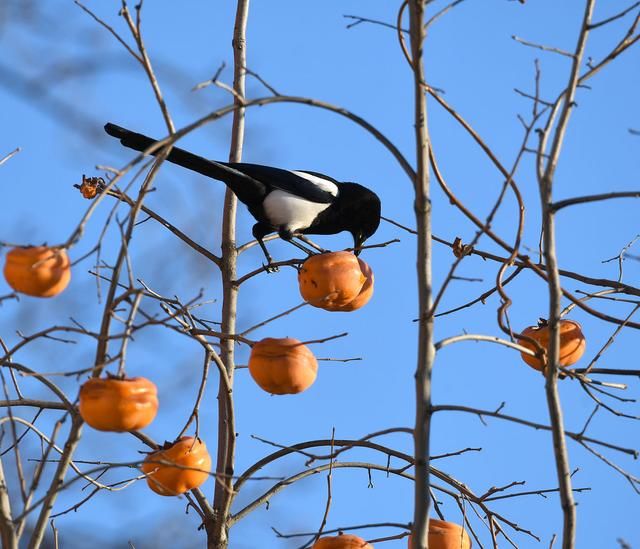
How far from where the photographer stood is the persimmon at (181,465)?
2168mm

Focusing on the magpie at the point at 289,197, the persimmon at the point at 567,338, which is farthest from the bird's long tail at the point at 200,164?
the persimmon at the point at 567,338

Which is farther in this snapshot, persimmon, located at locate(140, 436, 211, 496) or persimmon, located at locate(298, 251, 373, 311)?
persimmon, located at locate(298, 251, 373, 311)

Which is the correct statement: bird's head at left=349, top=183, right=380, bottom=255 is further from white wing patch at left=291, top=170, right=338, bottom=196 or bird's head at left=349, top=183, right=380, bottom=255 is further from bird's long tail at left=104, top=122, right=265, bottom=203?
bird's long tail at left=104, top=122, right=265, bottom=203

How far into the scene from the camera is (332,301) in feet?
8.16

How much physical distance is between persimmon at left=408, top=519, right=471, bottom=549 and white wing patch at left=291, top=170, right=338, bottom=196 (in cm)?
185

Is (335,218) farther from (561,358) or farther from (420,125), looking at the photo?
(420,125)

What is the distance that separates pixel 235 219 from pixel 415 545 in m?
1.62

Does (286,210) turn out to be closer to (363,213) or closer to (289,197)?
(289,197)

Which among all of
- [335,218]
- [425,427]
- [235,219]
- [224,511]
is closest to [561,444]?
[425,427]

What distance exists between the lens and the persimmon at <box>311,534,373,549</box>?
7.12ft

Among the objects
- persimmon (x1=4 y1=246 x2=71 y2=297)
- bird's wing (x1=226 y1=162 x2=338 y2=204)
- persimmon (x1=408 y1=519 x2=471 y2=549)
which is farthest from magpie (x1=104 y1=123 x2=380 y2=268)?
persimmon (x1=4 y1=246 x2=71 y2=297)

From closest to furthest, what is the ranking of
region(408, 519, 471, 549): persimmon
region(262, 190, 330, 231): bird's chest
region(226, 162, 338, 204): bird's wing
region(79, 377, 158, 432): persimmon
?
region(79, 377, 158, 432): persimmon, region(408, 519, 471, 549): persimmon, region(226, 162, 338, 204): bird's wing, region(262, 190, 330, 231): bird's chest

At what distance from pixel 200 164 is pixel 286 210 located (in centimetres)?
52

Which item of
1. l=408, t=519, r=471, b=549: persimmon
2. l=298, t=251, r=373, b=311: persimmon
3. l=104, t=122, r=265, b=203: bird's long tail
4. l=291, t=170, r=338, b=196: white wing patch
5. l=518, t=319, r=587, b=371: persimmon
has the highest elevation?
l=291, t=170, r=338, b=196: white wing patch
